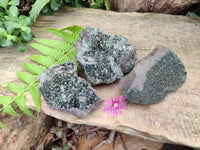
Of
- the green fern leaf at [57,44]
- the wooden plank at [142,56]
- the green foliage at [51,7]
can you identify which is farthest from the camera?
the green foliage at [51,7]

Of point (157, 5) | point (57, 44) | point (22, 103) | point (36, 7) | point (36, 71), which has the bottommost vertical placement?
point (22, 103)

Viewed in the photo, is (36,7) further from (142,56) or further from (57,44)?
(142,56)

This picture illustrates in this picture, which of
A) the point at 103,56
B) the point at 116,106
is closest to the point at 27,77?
the point at 103,56

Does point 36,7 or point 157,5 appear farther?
point 157,5

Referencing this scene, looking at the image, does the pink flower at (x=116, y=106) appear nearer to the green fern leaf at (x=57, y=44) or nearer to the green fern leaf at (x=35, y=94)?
the green fern leaf at (x=35, y=94)

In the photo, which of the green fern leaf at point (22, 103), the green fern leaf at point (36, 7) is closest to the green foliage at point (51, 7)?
the green fern leaf at point (36, 7)

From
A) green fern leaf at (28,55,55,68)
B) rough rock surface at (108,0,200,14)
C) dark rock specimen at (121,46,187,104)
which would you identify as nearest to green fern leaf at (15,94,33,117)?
green fern leaf at (28,55,55,68)

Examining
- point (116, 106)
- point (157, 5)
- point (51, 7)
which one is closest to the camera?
point (116, 106)
